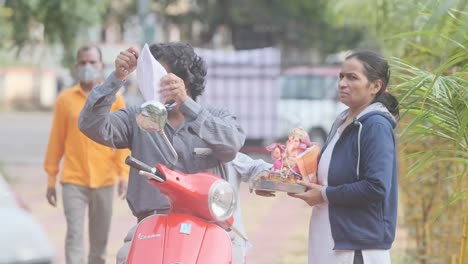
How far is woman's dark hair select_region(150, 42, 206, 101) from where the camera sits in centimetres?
466

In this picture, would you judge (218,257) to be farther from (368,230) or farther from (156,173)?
(368,230)

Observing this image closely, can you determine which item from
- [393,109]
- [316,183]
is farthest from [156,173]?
[393,109]

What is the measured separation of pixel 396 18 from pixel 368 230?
298 centimetres

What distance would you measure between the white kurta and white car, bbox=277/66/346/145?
701 inches

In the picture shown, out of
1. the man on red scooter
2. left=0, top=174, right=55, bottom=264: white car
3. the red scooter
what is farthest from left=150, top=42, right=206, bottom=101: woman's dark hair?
left=0, top=174, right=55, bottom=264: white car

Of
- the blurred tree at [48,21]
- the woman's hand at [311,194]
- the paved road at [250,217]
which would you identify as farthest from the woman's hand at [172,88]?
the blurred tree at [48,21]

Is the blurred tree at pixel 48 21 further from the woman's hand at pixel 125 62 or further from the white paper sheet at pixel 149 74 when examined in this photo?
the white paper sheet at pixel 149 74

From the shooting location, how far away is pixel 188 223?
418 cm

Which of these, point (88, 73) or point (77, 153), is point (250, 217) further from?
point (88, 73)

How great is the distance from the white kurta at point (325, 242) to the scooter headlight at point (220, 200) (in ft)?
1.84

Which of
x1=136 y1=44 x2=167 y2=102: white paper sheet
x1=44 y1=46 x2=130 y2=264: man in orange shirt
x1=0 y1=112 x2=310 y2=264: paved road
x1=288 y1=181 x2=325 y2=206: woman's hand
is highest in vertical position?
x1=136 y1=44 x2=167 y2=102: white paper sheet

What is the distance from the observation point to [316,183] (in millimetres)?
4613

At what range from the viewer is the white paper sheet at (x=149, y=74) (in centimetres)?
432

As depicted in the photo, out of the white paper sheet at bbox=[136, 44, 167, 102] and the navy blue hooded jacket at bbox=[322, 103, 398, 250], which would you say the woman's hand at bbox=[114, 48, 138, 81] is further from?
the navy blue hooded jacket at bbox=[322, 103, 398, 250]
